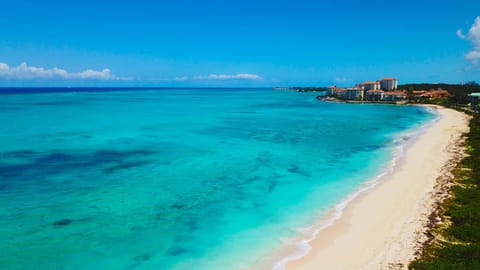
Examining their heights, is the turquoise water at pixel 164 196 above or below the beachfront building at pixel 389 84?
below

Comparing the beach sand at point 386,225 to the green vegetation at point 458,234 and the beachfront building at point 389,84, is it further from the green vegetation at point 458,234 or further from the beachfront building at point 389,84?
the beachfront building at point 389,84

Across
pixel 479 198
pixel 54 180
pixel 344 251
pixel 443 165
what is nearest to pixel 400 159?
pixel 443 165

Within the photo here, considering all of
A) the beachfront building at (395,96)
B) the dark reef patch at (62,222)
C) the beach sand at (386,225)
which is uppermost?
the beachfront building at (395,96)

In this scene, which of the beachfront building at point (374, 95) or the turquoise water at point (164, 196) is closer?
the turquoise water at point (164, 196)

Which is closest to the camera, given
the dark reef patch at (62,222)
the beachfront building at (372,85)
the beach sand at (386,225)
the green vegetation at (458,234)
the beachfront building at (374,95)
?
the green vegetation at (458,234)

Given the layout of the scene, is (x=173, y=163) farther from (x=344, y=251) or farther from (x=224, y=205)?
(x=344, y=251)

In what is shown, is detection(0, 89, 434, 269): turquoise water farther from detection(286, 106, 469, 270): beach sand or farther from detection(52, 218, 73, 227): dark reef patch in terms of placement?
detection(286, 106, 469, 270): beach sand

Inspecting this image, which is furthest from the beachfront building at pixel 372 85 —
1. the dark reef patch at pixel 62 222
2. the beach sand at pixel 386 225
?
the dark reef patch at pixel 62 222

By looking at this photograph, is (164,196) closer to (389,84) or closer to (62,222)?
(62,222)
